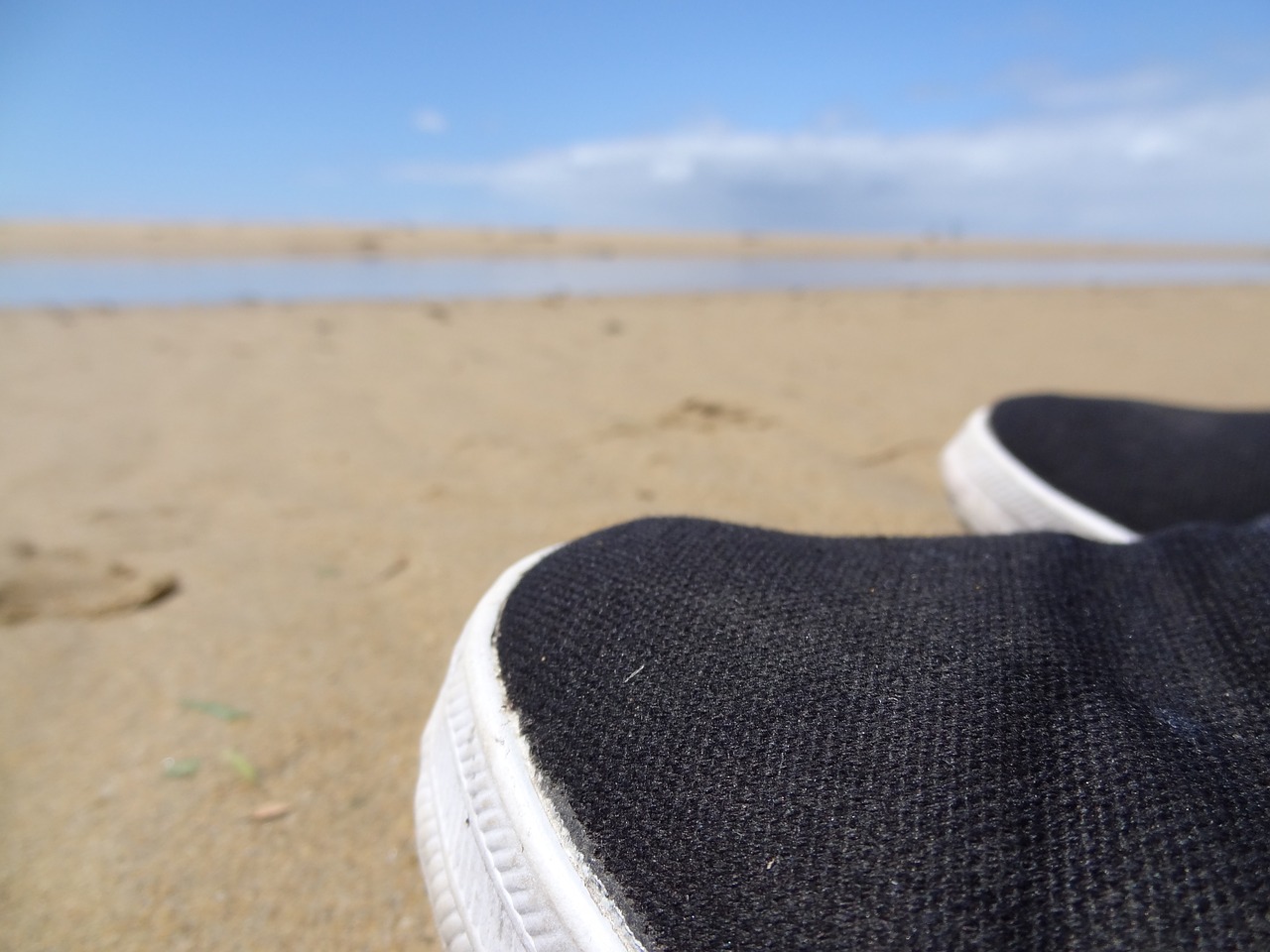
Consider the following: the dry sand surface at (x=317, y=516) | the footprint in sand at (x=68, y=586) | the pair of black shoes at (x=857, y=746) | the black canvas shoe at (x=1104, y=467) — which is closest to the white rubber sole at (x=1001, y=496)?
the black canvas shoe at (x=1104, y=467)

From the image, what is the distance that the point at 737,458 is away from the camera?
2.00 m

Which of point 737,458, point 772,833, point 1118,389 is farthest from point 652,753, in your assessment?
point 1118,389

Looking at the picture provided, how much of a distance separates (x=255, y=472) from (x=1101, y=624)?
1.80m

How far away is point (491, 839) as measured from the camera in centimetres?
57

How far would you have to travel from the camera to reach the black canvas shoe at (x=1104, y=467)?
4.01ft

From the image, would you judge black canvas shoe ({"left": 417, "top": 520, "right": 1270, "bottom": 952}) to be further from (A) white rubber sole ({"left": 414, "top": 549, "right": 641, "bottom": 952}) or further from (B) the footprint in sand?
(B) the footprint in sand

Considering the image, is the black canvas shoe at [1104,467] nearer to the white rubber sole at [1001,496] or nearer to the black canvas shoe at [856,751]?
the white rubber sole at [1001,496]

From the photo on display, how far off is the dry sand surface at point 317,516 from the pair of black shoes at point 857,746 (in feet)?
1.09

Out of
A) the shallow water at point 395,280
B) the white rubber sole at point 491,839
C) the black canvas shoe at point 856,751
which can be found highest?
the shallow water at point 395,280

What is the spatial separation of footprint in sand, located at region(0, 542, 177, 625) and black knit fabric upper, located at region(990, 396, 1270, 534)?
5.09 feet

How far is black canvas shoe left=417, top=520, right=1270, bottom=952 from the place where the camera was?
0.45 meters

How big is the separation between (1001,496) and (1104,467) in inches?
6.6

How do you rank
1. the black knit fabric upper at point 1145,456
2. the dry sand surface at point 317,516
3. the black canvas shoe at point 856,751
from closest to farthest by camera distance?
1. the black canvas shoe at point 856,751
2. the dry sand surface at point 317,516
3. the black knit fabric upper at point 1145,456

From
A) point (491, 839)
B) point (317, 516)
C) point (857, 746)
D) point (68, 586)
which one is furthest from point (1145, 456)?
point (68, 586)
